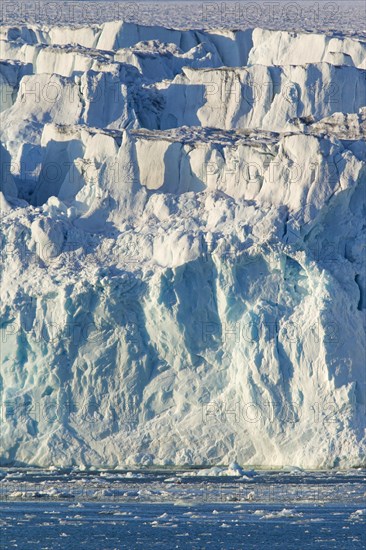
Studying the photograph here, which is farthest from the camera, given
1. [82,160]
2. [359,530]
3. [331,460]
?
[82,160]

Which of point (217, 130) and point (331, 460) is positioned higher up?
point (217, 130)

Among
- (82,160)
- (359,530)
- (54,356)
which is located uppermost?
(82,160)

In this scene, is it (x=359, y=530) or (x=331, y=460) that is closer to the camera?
(x=359, y=530)

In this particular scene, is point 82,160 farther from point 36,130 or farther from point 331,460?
point 331,460

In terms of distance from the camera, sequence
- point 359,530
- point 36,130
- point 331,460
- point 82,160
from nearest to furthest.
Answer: point 359,530, point 331,460, point 82,160, point 36,130

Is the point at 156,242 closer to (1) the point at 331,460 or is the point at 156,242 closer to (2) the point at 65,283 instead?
(2) the point at 65,283

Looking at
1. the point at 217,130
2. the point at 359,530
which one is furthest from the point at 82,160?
the point at 359,530

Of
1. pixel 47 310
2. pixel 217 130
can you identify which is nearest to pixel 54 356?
pixel 47 310
